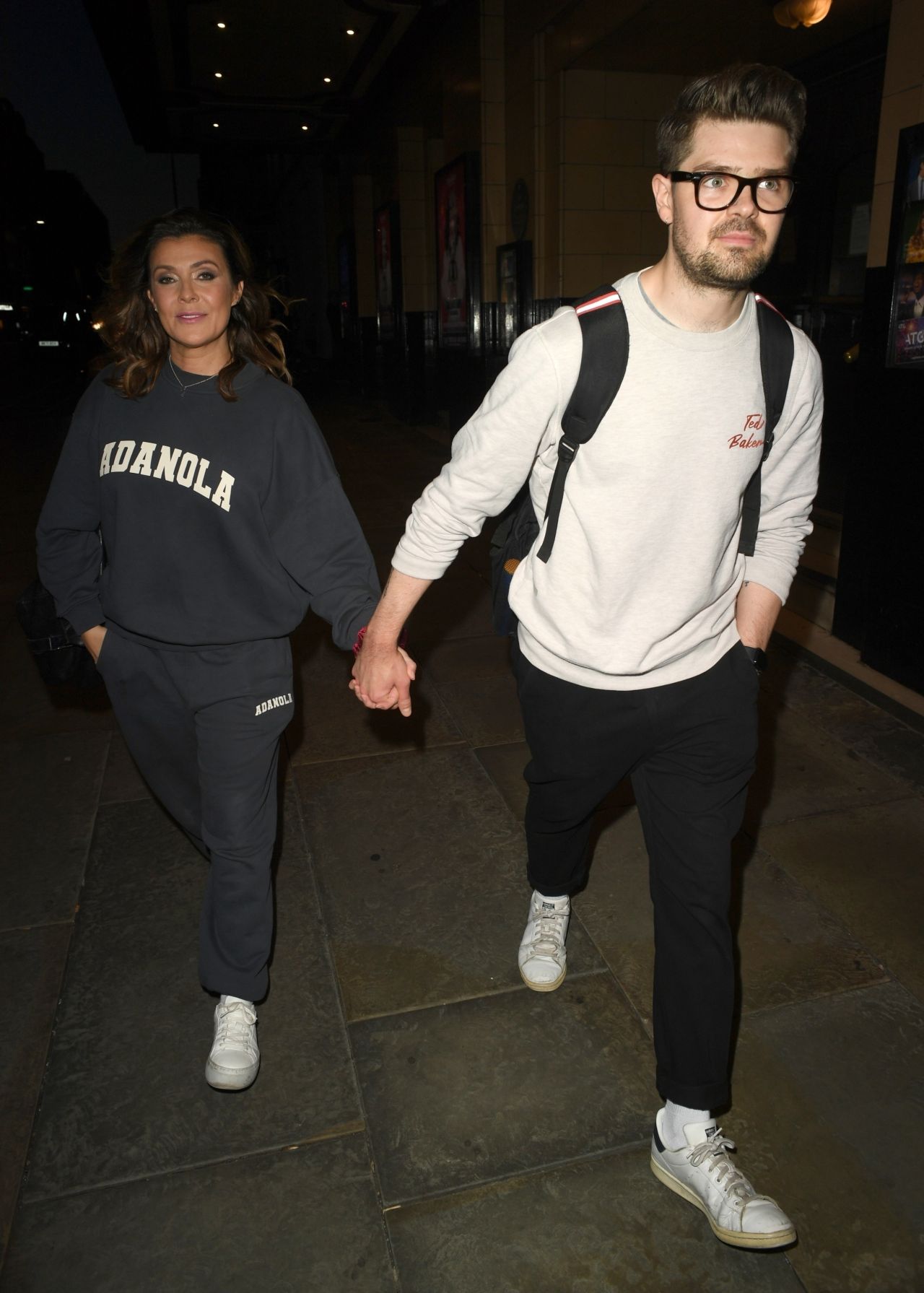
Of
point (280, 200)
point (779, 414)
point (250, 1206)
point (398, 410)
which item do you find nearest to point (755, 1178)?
point (250, 1206)

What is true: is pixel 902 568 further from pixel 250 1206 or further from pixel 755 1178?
pixel 250 1206

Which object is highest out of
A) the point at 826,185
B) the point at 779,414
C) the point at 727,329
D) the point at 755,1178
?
the point at 826,185

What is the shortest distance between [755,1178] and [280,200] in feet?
129

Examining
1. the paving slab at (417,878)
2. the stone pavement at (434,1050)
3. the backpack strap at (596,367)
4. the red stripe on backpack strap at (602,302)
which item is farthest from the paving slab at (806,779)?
the red stripe on backpack strap at (602,302)

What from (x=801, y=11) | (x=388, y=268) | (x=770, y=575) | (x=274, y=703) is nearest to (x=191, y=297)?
(x=274, y=703)

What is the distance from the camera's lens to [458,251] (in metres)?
11.3

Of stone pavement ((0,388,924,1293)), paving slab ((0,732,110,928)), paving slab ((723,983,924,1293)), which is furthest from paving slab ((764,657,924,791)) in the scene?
paving slab ((0,732,110,928))

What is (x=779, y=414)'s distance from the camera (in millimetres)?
1988

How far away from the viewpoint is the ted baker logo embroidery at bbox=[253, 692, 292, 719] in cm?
234

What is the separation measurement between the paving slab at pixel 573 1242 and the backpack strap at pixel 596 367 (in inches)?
62.1

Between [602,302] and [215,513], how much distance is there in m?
1.02

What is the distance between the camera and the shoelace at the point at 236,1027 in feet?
7.81

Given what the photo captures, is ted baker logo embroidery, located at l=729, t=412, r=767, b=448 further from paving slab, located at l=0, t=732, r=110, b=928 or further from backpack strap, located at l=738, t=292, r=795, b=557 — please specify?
paving slab, located at l=0, t=732, r=110, b=928

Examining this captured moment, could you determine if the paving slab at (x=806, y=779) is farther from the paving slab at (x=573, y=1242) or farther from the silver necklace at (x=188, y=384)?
the silver necklace at (x=188, y=384)
